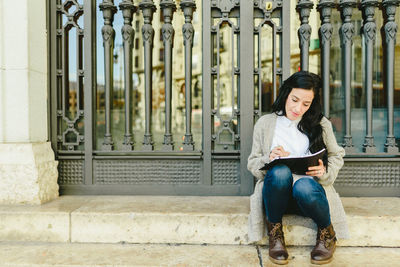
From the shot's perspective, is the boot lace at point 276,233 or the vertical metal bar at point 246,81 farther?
the vertical metal bar at point 246,81

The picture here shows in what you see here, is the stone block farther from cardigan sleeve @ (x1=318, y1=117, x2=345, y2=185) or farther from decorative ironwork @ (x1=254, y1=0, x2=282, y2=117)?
decorative ironwork @ (x1=254, y1=0, x2=282, y2=117)

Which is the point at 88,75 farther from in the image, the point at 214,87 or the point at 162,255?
the point at 162,255

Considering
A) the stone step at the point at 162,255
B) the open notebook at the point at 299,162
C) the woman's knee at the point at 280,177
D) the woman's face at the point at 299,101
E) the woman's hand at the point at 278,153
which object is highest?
the woman's face at the point at 299,101

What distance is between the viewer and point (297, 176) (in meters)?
2.95

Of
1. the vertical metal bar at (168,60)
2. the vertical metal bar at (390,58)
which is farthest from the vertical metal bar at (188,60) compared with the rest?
the vertical metal bar at (390,58)

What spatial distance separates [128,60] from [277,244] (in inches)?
102

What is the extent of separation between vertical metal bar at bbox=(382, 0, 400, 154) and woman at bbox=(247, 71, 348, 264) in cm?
121

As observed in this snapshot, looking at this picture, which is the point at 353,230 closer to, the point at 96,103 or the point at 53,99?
the point at 96,103

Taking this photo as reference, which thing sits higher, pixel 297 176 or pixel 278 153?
pixel 278 153

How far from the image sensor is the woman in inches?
108

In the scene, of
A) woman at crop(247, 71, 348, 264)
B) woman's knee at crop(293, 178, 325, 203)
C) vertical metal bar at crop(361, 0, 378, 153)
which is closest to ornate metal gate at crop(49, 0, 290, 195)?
woman at crop(247, 71, 348, 264)

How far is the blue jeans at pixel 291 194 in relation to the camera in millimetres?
2684

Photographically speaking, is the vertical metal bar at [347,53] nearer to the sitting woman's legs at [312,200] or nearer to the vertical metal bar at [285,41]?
the vertical metal bar at [285,41]

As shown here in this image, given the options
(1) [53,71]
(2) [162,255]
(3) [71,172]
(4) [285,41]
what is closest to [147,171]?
(3) [71,172]
